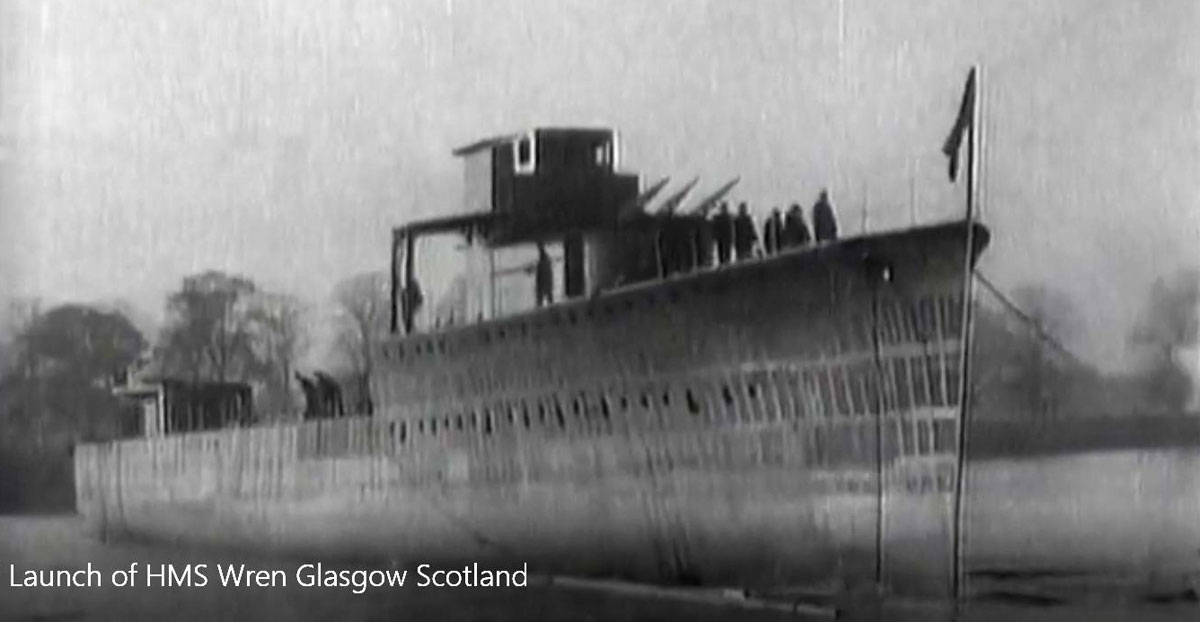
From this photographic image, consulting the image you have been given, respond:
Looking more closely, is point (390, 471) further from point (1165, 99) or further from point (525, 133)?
point (1165, 99)

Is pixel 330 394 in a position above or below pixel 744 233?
below

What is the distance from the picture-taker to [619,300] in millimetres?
1732

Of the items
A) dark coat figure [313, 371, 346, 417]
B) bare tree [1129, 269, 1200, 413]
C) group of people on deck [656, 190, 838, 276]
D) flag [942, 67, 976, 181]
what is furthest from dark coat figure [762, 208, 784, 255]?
dark coat figure [313, 371, 346, 417]

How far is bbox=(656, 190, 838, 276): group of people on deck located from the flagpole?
14 centimetres

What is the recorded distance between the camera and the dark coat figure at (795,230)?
169 cm

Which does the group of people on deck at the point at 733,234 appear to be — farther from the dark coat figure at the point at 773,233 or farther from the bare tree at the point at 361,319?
the bare tree at the point at 361,319

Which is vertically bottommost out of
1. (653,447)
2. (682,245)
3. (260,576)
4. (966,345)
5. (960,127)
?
(260,576)

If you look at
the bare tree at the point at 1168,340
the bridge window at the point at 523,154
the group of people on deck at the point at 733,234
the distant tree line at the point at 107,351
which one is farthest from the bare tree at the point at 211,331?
the bare tree at the point at 1168,340

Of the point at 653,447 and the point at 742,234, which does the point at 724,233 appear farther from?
the point at 653,447

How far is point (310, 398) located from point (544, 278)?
0.29 meters

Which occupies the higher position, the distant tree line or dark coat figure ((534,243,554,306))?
dark coat figure ((534,243,554,306))

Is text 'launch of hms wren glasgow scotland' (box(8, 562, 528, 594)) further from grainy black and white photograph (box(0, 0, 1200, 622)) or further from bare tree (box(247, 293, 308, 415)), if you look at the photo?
bare tree (box(247, 293, 308, 415))

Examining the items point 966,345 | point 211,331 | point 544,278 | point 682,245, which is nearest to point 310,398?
point 211,331

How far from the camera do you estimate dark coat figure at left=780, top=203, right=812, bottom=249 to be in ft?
5.56
